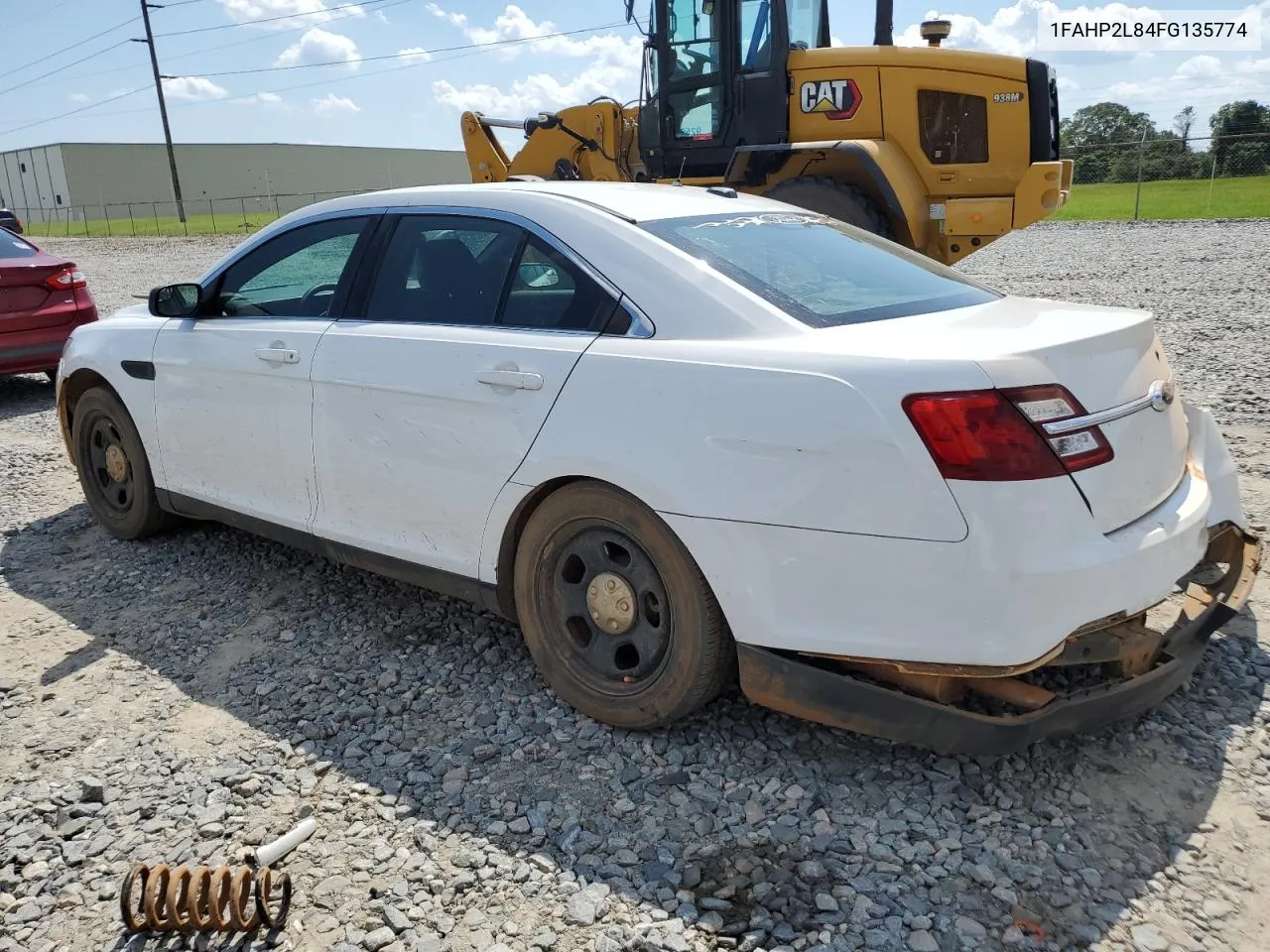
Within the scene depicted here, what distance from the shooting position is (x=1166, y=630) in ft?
10.0

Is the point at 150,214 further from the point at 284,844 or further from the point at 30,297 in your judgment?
the point at 284,844

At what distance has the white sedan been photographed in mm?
2549

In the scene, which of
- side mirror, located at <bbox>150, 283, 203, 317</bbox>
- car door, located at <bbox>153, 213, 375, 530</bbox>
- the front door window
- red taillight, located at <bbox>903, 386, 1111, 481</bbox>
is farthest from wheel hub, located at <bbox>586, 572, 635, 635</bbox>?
side mirror, located at <bbox>150, 283, 203, 317</bbox>

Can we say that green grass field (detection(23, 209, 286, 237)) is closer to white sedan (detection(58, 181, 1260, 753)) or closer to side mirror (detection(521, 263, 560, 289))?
white sedan (detection(58, 181, 1260, 753))

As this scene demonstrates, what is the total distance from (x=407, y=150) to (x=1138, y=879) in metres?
97.0

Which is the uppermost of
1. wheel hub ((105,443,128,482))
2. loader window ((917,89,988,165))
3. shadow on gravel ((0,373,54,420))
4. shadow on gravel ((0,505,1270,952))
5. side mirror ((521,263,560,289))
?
loader window ((917,89,988,165))

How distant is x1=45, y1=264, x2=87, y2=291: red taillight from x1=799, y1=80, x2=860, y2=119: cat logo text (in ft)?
21.9

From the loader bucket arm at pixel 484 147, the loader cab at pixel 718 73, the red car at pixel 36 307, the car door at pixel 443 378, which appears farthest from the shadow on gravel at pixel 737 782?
the loader bucket arm at pixel 484 147

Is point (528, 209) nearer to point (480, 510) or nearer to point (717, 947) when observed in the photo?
point (480, 510)

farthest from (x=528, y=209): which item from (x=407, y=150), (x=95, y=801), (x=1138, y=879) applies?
(x=407, y=150)

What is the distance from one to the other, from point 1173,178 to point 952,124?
24.4 m

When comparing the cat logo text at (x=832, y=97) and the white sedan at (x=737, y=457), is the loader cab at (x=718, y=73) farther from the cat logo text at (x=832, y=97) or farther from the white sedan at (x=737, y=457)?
the white sedan at (x=737, y=457)

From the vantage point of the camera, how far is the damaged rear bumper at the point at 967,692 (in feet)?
8.81

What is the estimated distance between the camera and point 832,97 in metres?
9.65
